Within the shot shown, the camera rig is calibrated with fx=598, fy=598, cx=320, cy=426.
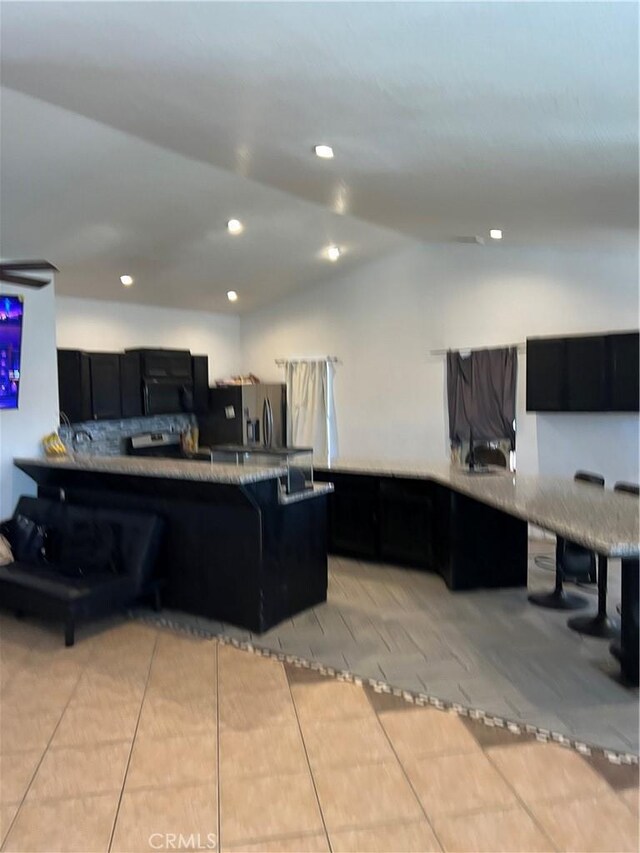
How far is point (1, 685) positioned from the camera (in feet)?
10.7

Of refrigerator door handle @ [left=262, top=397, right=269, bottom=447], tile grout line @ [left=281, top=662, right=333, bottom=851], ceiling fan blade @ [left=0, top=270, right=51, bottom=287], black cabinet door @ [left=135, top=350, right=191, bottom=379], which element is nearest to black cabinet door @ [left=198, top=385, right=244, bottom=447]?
refrigerator door handle @ [left=262, top=397, right=269, bottom=447]

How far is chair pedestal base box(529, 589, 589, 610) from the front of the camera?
431 centimetres

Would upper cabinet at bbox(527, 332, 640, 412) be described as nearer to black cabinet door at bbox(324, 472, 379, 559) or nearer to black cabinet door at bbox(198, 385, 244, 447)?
black cabinet door at bbox(324, 472, 379, 559)

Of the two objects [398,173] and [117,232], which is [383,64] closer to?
[398,173]

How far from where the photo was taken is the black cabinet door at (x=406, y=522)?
5.09 meters

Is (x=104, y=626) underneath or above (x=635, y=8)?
underneath

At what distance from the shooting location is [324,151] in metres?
3.71

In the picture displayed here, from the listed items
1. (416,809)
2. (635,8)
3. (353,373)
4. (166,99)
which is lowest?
(416,809)

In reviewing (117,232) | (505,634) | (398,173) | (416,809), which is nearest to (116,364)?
(117,232)

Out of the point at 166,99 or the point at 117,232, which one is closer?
the point at 166,99

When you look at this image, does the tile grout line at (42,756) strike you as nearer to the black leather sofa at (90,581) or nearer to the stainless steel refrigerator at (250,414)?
the black leather sofa at (90,581)

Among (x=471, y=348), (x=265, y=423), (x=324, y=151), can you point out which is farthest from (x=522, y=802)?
(x=265, y=423)

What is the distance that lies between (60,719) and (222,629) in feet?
4.03

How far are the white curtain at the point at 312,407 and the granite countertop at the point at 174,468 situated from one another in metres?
3.58
